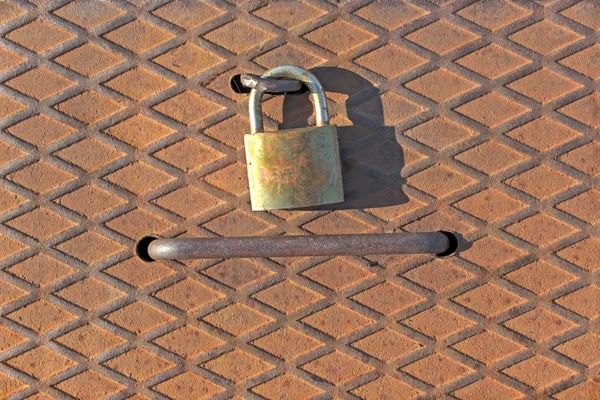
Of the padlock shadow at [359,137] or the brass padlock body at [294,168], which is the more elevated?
the padlock shadow at [359,137]

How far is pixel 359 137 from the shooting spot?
131cm

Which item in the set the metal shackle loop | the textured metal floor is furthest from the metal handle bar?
the metal shackle loop

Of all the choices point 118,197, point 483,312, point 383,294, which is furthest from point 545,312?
point 118,197

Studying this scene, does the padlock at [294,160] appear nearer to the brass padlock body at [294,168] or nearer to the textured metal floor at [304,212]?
the brass padlock body at [294,168]

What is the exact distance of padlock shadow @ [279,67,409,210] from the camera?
1.30m

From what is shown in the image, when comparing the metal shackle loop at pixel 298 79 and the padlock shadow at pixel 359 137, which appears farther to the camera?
the padlock shadow at pixel 359 137

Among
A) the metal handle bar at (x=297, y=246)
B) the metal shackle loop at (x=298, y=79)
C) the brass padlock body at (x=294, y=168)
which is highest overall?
the metal shackle loop at (x=298, y=79)

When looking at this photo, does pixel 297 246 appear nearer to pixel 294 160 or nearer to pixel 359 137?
pixel 294 160

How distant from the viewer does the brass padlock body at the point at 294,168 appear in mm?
1181

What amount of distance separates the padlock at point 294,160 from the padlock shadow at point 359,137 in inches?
4.1

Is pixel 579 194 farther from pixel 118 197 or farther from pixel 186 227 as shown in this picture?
pixel 118 197

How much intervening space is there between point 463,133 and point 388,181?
0.93 feet

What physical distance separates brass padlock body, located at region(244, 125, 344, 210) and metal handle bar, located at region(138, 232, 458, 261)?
134 mm

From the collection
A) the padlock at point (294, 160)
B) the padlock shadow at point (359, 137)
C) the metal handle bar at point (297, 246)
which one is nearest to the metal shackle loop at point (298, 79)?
the padlock at point (294, 160)
